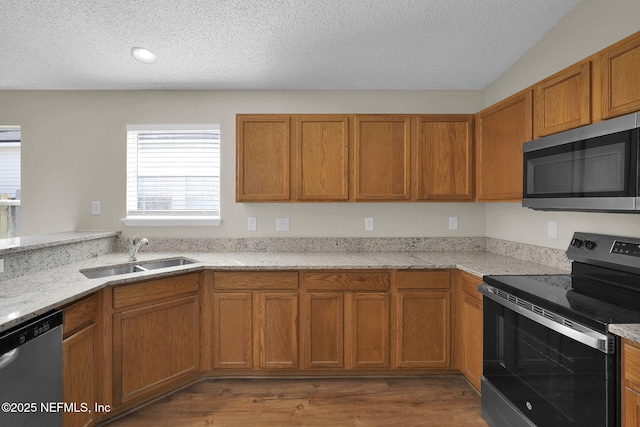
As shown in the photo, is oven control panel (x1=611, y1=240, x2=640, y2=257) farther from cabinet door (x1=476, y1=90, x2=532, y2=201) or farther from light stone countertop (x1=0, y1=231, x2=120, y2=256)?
light stone countertop (x1=0, y1=231, x2=120, y2=256)

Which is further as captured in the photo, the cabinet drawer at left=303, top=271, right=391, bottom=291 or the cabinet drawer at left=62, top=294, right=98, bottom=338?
the cabinet drawer at left=303, top=271, right=391, bottom=291

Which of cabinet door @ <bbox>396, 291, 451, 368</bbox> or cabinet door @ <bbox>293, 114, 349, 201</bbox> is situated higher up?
cabinet door @ <bbox>293, 114, 349, 201</bbox>

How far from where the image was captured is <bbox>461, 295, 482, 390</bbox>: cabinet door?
89.4 inches

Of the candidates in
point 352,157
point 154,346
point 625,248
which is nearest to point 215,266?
point 154,346

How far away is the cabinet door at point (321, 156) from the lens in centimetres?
284

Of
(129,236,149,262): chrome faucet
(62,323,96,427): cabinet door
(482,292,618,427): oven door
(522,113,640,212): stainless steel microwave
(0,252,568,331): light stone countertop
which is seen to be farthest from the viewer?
(129,236,149,262): chrome faucet

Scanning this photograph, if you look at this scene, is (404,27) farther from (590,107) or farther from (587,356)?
(587,356)

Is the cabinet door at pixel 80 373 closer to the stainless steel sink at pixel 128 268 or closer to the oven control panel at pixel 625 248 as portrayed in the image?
the stainless steel sink at pixel 128 268

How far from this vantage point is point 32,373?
145cm

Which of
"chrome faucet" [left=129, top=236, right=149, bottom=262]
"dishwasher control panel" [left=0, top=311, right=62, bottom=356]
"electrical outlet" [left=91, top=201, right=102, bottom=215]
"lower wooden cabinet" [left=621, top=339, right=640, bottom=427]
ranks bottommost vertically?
"lower wooden cabinet" [left=621, top=339, right=640, bottom=427]

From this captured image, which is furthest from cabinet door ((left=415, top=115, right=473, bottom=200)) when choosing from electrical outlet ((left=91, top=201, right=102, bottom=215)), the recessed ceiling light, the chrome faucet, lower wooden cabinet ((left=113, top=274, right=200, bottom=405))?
electrical outlet ((left=91, top=201, right=102, bottom=215))

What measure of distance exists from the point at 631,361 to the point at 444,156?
1955 mm

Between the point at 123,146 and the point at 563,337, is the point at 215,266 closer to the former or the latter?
the point at 123,146

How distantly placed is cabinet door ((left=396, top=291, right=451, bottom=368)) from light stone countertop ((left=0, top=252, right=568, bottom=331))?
27 cm
